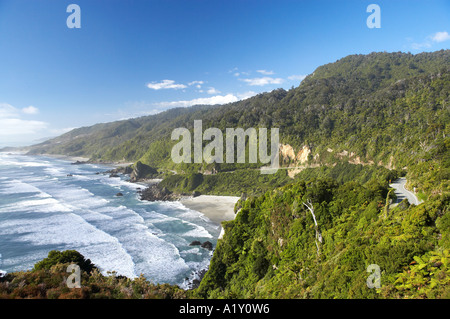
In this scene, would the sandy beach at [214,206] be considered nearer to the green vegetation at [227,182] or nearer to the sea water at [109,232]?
the sea water at [109,232]

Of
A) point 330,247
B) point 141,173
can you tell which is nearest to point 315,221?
point 330,247

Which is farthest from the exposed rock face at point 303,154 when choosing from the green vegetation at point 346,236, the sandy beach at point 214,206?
the sandy beach at point 214,206

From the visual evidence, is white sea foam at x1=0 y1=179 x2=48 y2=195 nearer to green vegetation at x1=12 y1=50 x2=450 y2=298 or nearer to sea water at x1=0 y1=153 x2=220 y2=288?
sea water at x1=0 y1=153 x2=220 y2=288

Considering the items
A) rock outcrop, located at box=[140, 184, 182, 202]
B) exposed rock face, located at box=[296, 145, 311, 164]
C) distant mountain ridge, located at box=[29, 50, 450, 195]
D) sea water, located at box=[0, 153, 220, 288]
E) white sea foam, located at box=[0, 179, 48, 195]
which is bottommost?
sea water, located at box=[0, 153, 220, 288]

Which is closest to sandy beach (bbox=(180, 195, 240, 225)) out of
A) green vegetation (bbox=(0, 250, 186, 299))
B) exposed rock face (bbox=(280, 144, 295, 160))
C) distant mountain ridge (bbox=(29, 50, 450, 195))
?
distant mountain ridge (bbox=(29, 50, 450, 195))

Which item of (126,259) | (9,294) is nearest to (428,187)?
(9,294)
